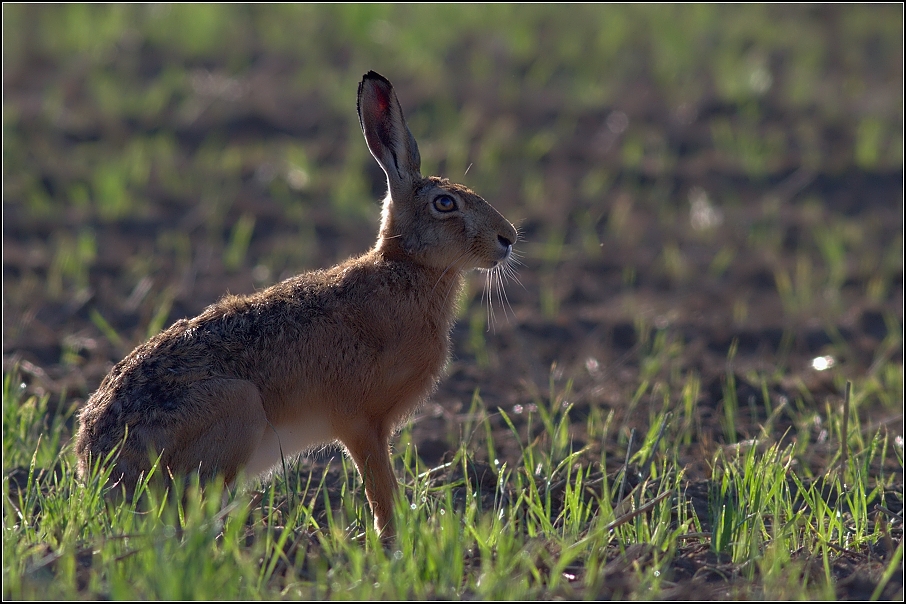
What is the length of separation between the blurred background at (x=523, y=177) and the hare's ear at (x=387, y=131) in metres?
1.50

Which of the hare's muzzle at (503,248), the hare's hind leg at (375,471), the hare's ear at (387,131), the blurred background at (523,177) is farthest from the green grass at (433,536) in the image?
the hare's ear at (387,131)

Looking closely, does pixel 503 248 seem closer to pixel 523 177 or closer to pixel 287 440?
pixel 287 440

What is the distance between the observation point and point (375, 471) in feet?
14.8

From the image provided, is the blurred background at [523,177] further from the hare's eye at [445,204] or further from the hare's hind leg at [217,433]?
the hare's hind leg at [217,433]

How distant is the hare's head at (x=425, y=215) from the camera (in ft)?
16.1

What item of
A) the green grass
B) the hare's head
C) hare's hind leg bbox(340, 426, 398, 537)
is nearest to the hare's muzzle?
the hare's head

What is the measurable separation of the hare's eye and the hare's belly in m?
1.10

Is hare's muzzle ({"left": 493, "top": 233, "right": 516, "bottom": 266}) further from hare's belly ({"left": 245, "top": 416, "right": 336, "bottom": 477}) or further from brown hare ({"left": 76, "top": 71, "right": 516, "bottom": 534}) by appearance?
hare's belly ({"left": 245, "top": 416, "right": 336, "bottom": 477})

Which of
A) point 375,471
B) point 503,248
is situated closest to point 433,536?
point 375,471

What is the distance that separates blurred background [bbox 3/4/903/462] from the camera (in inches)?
285

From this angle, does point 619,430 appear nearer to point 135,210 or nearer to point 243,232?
point 243,232

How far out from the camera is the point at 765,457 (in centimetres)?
448

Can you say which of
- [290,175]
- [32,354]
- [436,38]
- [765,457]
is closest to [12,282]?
[32,354]

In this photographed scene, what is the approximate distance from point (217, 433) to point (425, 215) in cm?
146
